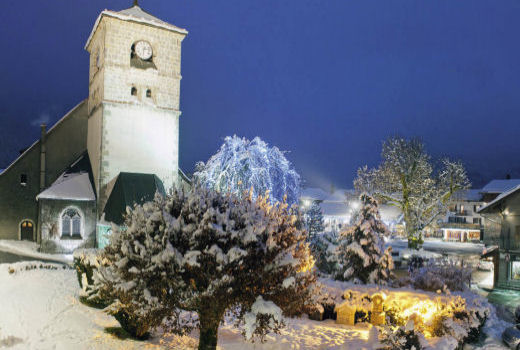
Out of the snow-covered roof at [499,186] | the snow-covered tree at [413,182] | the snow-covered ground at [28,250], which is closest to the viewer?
the snow-covered ground at [28,250]

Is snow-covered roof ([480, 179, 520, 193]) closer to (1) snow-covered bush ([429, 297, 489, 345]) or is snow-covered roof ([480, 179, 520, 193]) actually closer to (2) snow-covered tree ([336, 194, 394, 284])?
(2) snow-covered tree ([336, 194, 394, 284])

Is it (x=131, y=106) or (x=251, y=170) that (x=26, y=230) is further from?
(x=251, y=170)

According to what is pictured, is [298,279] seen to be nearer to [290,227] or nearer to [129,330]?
[290,227]

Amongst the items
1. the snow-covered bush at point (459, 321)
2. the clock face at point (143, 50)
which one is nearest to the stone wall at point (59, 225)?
the clock face at point (143, 50)

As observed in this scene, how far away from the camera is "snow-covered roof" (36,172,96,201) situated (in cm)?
2689

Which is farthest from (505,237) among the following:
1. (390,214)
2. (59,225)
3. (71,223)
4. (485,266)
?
(390,214)

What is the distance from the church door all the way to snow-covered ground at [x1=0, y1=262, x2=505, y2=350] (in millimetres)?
13905

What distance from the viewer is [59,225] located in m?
26.9

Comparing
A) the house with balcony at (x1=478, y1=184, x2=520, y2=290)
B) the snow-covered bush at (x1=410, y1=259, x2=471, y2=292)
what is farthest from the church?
the house with balcony at (x1=478, y1=184, x2=520, y2=290)

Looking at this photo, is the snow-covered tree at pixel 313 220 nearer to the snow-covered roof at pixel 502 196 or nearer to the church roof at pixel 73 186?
the snow-covered roof at pixel 502 196

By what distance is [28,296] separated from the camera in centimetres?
1499

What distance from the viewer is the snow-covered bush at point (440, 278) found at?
16.4 metres

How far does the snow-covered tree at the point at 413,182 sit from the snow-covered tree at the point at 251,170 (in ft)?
41.5

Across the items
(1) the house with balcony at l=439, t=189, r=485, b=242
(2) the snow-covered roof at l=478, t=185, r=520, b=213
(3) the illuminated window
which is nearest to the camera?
(3) the illuminated window
